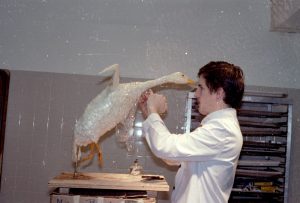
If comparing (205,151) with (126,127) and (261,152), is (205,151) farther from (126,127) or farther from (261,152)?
(261,152)

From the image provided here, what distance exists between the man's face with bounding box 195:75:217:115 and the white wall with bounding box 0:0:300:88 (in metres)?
1.46

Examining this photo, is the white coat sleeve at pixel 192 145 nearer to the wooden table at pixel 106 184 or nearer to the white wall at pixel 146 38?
the wooden table at pixel 106 184

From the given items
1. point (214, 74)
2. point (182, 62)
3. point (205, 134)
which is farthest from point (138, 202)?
point (182, 62)

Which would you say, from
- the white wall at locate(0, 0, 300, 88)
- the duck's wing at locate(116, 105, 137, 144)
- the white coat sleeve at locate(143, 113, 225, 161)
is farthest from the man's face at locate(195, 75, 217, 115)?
the white wall at locate(0, 0, 300, 88)

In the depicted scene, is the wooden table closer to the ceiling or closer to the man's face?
the man's face

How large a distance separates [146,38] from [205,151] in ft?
6.07

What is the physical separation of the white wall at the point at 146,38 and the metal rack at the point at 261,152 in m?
0.36

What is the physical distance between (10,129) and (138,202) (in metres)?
1.77

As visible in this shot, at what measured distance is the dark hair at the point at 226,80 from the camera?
191cm

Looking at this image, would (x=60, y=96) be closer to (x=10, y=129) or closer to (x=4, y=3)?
(x=10, y=129)

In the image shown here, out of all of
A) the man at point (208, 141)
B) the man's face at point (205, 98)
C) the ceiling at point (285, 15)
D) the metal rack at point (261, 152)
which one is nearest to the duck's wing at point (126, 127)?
the man at point (208, 141)

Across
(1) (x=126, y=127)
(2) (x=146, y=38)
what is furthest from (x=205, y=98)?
(2) (x=146, y=38)

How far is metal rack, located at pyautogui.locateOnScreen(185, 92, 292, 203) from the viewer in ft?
10.2

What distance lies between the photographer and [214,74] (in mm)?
1927
